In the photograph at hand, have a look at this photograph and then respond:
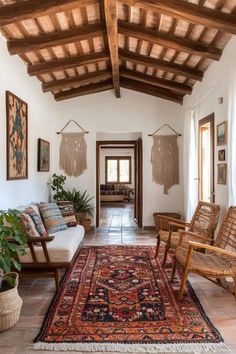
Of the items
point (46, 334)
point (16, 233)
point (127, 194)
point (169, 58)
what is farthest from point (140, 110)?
point (127, 194)

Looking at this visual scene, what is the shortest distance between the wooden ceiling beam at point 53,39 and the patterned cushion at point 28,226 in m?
2.25

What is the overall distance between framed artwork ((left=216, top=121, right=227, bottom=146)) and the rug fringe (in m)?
2.53

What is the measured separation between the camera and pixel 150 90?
239 inches

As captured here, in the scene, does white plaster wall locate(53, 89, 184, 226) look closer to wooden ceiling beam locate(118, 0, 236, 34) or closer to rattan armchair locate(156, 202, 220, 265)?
rattan armchair locate(156, 202, 220, 265)

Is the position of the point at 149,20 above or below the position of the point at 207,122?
above

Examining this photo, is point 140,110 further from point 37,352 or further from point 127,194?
point 127,194

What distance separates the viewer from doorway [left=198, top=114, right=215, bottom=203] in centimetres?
437

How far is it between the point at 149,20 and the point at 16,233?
3.12 meters

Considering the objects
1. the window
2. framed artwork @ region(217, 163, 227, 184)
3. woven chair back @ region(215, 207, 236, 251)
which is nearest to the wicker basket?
woven chair back @ region(215, 207, 236, 251)

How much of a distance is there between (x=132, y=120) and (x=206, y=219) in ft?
10.8

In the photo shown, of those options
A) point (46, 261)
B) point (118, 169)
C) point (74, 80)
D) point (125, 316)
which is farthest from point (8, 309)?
point (118, 169)

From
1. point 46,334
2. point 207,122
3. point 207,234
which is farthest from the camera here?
point 207,122

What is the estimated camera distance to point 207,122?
4.59 metres

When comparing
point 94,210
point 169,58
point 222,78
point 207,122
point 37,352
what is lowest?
point 37,352
